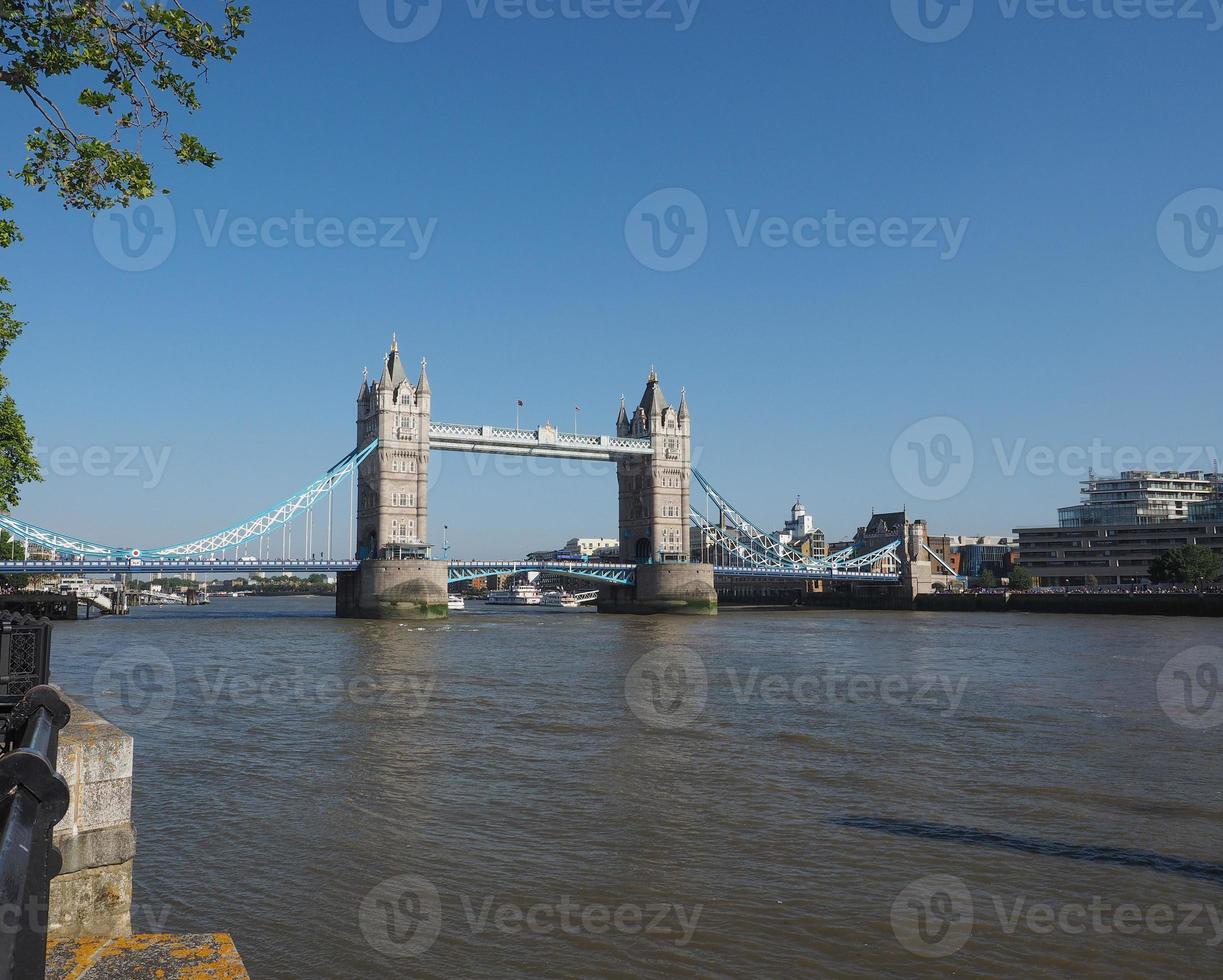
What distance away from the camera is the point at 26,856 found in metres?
2.09

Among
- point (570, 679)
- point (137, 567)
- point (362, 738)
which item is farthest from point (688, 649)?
point (137, 567)

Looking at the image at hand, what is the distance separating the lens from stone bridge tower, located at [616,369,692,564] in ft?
283

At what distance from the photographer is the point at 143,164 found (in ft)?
24.6

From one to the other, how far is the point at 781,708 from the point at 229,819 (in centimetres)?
1216

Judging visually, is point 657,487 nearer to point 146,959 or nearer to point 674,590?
point 674,590

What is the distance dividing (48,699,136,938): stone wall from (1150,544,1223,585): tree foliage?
88062 mm

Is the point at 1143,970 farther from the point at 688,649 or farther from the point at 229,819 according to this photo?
the point at 688,649

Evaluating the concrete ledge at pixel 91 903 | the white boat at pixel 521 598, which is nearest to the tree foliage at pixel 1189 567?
the white boat at pixel 521 598

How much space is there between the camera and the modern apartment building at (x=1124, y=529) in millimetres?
106875

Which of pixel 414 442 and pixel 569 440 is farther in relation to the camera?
pixel 569 440

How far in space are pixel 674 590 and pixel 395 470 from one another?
79.0 feet

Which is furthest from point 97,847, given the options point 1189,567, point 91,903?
point 1189,567

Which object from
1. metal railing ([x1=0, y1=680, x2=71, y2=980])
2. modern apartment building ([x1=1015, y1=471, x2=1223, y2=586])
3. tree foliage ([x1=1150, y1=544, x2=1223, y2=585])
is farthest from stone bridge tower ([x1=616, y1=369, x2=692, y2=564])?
metal railing ([x1=0, y1=680, x2=71, y2=980])

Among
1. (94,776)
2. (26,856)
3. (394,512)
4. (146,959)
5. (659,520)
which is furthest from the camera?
(659,520)
